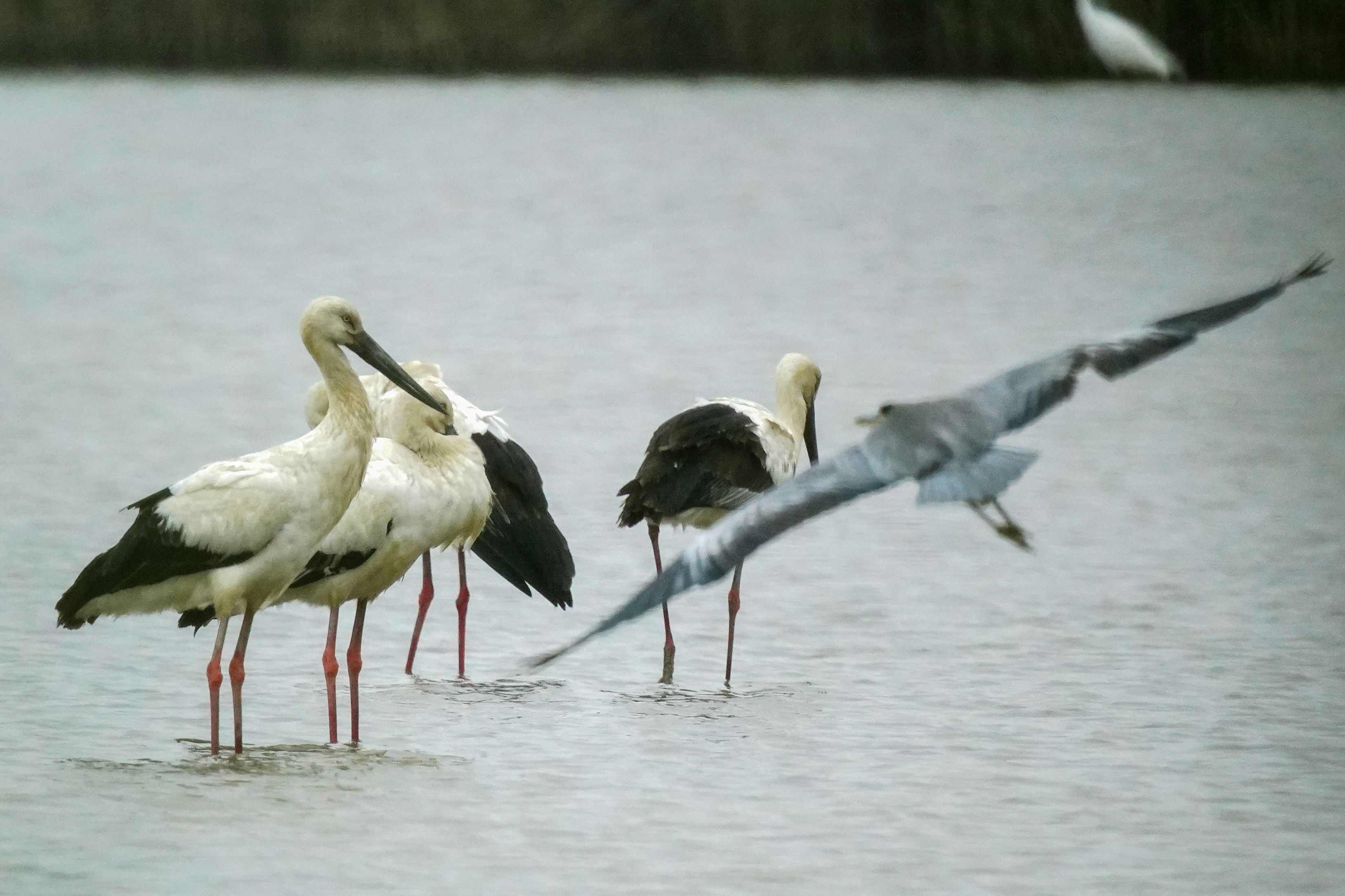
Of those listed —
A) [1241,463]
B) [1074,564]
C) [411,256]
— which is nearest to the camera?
[1074,564]

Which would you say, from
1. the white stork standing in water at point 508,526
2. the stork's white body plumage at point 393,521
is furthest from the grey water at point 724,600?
the stork's white body plumage at point 393,521

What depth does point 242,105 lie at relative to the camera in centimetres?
4119

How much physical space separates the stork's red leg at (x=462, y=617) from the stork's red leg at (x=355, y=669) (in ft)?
1.86

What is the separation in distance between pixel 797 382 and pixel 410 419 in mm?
1756

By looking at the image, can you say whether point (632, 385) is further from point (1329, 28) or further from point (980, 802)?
point (1329, 28)

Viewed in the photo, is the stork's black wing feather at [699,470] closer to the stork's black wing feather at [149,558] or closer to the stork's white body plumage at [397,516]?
the stork's white body plumage at [397,516]

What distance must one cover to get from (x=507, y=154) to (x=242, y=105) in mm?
8403

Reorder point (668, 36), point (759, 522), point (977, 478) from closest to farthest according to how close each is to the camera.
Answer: point (759, 522), point (977, 478), point (668, 36)

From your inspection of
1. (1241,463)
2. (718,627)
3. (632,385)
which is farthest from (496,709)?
(632,385)

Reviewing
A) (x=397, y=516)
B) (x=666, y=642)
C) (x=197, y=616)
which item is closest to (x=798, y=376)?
(x=666, y=642)

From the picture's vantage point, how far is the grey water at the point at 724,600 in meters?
6.23

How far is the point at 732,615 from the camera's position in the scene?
8398 millimetres

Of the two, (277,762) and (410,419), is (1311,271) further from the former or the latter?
(277,762)

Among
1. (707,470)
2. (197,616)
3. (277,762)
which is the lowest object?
(277,762)
